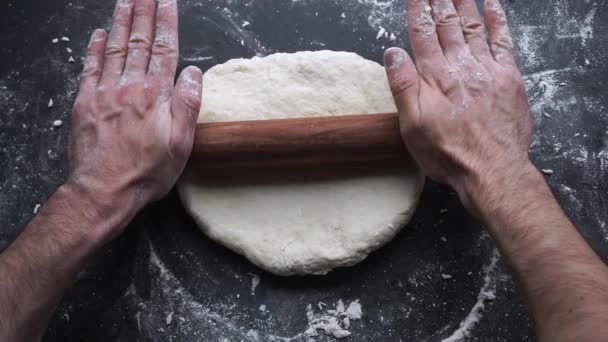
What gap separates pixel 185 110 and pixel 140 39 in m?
0.34

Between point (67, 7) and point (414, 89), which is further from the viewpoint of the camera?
point (67, 7)

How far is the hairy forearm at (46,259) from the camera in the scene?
151 centimetres

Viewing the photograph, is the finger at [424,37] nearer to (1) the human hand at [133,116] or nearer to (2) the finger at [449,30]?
(2) the finger at [449,30]

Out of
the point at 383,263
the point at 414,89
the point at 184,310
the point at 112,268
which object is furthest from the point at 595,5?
the point at 112,268

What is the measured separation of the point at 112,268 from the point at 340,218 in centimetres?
85

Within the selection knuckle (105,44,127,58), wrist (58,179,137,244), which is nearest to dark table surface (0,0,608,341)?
wrist (58,179,137,244)

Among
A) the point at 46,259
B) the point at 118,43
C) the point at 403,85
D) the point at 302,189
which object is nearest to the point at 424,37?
the point at 403,85

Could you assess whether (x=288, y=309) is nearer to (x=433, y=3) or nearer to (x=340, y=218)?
(x=340, y=218)

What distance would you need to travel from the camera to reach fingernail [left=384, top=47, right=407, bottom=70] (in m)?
1.71

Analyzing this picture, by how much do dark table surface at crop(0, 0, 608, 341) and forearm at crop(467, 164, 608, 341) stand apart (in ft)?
1.18

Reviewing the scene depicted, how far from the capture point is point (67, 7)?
2.31m

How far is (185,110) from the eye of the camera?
172 centimetres

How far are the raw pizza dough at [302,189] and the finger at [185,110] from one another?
0.54 feet

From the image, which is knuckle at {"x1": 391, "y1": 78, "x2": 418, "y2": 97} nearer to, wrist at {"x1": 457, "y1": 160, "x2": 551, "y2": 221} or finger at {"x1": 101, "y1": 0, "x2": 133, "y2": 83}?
wrist at {"x1": 457, "y1": 160, "x2": 551, "y2": 221}
